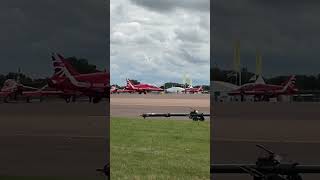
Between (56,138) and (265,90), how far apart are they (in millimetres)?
2002

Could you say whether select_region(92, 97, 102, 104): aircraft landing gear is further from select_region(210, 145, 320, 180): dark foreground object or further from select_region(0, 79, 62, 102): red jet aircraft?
select_region(210, 145, 320, 180): dark foreground object

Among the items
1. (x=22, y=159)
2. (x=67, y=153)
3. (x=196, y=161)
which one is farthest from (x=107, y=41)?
(x=196, y=161)

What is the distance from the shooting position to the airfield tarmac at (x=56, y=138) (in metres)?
3.17

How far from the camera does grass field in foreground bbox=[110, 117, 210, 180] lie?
15.3 ft

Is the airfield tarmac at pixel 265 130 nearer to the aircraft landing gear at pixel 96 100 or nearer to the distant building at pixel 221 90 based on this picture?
the distant building at pixel 221 90

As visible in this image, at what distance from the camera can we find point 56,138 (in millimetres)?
4430

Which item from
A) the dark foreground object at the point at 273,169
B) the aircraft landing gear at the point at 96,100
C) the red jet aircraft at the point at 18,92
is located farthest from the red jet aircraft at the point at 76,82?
the dark foreground object at the point at 273,169

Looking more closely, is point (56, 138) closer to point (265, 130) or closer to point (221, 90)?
point (221, 90)

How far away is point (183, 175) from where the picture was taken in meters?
4.68

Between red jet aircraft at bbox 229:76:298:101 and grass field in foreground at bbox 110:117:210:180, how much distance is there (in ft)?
3.37

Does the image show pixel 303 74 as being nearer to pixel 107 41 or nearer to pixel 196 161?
pixel 107 41

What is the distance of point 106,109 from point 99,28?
50 cm

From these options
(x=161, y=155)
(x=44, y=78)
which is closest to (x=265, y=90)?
(x=44, y=78)

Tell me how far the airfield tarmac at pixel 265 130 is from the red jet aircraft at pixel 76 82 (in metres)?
0.73
